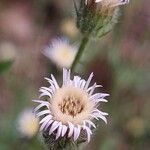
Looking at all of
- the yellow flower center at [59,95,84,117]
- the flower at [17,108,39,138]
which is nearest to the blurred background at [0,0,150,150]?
the flower at [17,108,39,138]

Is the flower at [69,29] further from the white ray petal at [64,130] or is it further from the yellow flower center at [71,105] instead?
the white ray petal at [64,130]

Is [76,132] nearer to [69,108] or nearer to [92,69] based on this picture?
[69,108]

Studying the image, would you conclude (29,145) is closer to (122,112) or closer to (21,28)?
(122,112)

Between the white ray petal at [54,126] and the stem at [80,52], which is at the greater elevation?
the stem at [80,52]

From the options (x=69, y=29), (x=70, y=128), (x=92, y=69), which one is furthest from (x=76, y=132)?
(x=92, y=69)

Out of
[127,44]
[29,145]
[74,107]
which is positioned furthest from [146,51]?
[74,107]

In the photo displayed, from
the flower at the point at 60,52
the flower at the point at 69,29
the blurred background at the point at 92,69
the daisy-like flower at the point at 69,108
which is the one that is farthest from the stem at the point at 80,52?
the flower at the point at 69,29
